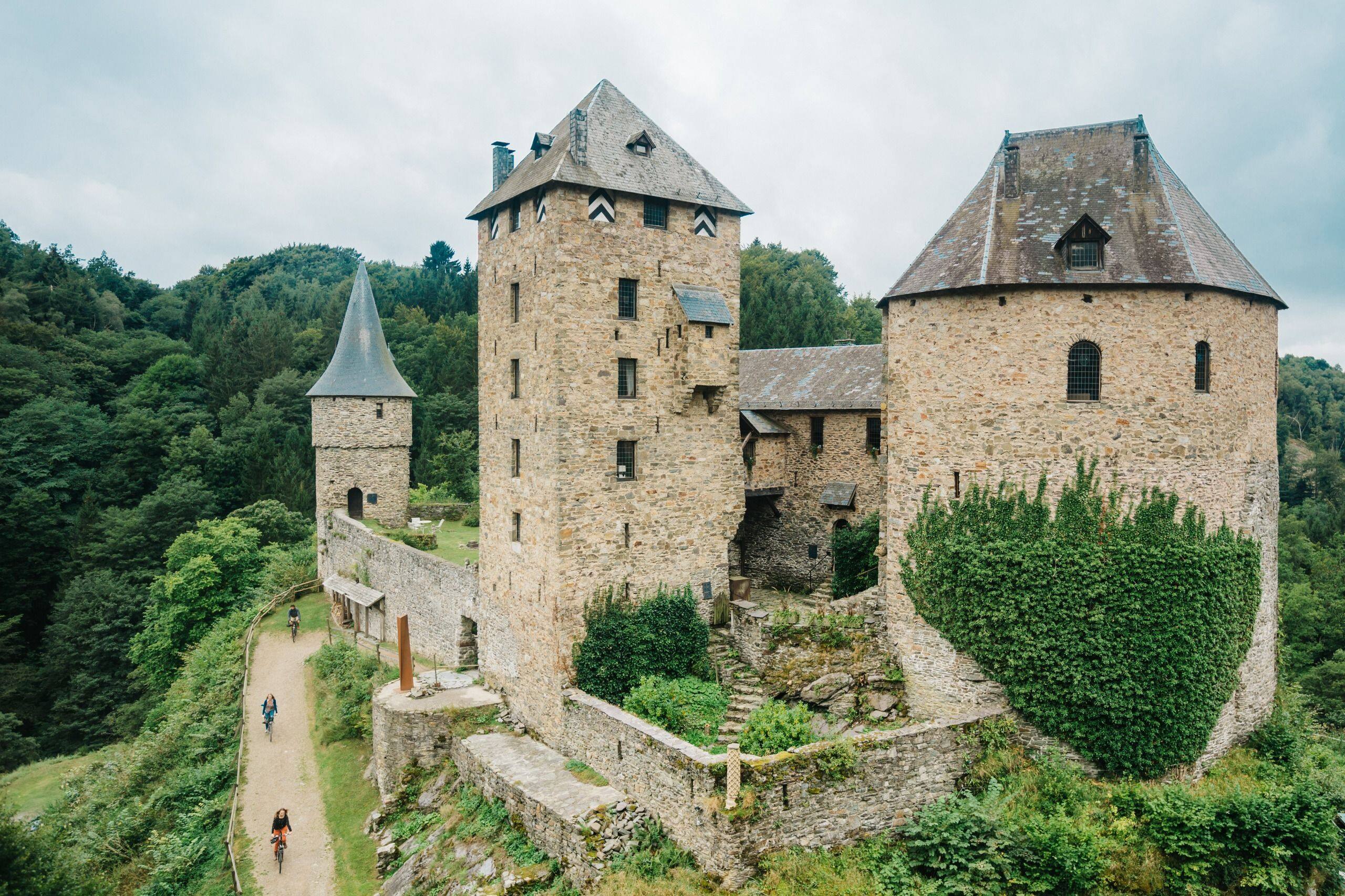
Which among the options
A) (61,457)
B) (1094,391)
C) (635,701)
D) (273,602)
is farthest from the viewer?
(61,457)

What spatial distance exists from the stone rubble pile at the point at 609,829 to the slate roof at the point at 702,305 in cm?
986

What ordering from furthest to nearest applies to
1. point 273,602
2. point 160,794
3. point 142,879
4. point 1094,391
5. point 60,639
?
point 60,639, point 273,602, point 160,794, point 142,879, point 1094,391

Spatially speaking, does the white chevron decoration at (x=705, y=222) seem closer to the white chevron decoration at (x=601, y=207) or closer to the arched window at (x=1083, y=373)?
the white chevron decoration at (x=601, y=207)

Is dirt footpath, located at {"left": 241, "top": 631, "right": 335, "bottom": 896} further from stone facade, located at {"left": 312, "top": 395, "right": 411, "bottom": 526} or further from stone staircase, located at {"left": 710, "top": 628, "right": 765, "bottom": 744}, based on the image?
stone staircase, located at {"left": 710, "top": 628, "right": 765, "bottom": 744}

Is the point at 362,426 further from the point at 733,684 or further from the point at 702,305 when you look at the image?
the point at 733,684

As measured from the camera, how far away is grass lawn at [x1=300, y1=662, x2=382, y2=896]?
17.4 metres

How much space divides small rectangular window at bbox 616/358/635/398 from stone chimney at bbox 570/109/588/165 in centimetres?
421

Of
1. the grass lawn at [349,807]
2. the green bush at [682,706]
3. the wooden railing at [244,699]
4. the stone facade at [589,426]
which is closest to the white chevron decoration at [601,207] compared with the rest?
the stone facade at [589,426]

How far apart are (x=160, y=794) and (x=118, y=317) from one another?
56.0 meters

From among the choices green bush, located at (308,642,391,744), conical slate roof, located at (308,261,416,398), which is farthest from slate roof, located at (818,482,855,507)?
conical slate roof, located at (308,261,416,398)

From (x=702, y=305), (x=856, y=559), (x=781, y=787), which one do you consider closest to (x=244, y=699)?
(x=702, y=305)

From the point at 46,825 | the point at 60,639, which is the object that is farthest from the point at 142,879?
the point at 60,639

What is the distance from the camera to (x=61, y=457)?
47781 millimetres

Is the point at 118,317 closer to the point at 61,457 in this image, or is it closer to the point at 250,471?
the point at 61,457
